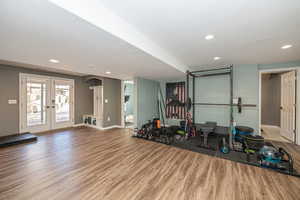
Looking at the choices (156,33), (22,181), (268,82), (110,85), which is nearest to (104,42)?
(156,33)

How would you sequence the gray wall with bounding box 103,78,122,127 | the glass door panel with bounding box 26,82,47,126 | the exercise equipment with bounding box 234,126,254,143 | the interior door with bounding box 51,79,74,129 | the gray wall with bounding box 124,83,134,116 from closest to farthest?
the exercise equipment with bounding box 234,126,254,143
the glass door panel with bounding box 26,82,47,126
the interior door with bounding box 51,79,74,129
the gray wall with bounding box 103,78,122,127
the gray wall with bounding box 124,83,134,116

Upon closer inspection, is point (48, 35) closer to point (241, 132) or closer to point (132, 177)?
point (132, 177)

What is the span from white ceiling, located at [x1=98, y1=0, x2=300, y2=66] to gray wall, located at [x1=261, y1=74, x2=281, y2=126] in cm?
385

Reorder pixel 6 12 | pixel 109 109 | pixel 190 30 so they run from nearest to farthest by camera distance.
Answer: pixel 6 12 < pixel 190 30 < pixel 109 109

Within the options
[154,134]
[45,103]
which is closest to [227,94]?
[154,134]

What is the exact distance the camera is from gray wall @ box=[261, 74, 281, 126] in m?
5.67

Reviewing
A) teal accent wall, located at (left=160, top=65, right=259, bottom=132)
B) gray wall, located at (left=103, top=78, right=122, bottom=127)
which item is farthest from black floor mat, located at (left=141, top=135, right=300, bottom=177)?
gray wall, located at (left=103, top=78, right=122, bottom=127)

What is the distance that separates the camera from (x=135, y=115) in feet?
16.6

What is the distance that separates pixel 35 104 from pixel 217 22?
22.3 ft

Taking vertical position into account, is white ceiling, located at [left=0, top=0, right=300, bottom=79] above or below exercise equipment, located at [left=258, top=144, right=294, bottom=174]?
above

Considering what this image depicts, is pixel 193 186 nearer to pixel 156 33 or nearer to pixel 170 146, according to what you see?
pixel 170 146

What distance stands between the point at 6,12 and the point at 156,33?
77.9 inches

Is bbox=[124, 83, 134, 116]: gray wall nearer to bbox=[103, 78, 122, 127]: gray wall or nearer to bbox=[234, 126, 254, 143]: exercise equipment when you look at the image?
bbox=[103, 78, 122, 127]: gray wall

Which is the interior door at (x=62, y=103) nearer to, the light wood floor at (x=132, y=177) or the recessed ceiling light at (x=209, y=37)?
the light wood floor at (x=132, y=177)
